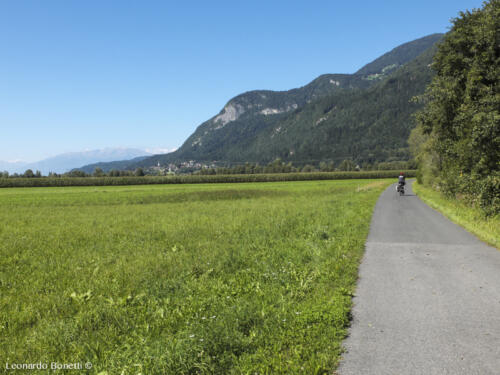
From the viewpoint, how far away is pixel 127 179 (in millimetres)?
92688

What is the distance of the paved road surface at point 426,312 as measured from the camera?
3.66 meters

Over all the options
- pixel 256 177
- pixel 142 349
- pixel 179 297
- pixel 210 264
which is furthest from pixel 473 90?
pixel 256 177

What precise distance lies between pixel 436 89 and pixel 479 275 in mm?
17097

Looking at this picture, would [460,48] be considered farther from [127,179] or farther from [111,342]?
[127,179]

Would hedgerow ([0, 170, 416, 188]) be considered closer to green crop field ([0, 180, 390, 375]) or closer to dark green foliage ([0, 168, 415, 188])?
dark green foliage ([0, 168, 415, 188])

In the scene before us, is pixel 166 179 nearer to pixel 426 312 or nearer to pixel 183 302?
pixel 183 302

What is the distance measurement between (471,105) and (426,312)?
15831 millimetres

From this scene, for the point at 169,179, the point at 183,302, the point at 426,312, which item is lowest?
the point at 426,312

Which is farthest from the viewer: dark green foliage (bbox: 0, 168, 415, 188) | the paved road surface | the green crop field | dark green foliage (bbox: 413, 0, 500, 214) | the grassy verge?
dark green foliage (bbox: 0, 168, 415, 188)

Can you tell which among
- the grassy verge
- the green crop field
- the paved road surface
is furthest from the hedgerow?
the paved road surface

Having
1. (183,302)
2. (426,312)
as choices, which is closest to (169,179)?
(183,302)

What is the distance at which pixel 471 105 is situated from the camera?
52.9 feet

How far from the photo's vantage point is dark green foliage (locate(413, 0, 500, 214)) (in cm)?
1436

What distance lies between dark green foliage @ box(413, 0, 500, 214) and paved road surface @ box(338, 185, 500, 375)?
23.9 ft
